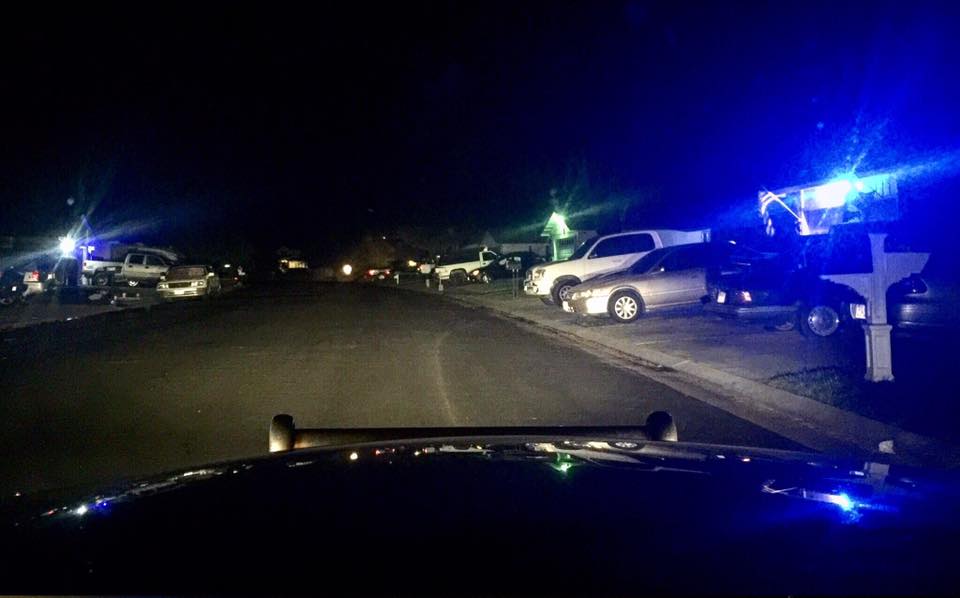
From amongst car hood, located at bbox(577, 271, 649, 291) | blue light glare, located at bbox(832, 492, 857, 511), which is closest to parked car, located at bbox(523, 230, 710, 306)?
car hood, located at bbox(577, 271, 649, 291)

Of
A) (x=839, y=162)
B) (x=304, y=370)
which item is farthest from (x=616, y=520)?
(x=839, y=162)

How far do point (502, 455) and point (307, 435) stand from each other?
1.37 metres

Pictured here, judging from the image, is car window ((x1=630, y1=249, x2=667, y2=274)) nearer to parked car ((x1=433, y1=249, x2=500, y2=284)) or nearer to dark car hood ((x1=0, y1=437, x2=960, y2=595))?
dark car hood ((x1=0, y1=437, x2=960, y2=595))

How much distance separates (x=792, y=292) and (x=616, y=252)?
12173mm

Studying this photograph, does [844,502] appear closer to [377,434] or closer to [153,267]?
[377,434]

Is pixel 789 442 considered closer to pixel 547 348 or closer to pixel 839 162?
pixel 547 348

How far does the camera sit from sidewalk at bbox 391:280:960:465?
381 inches

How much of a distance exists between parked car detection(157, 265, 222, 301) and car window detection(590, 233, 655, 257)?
2086 centimetres

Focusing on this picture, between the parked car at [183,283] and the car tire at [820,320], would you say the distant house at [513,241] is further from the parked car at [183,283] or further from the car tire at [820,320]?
the car tire at [820,320]

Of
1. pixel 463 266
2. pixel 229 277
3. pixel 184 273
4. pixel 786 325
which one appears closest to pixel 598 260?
pixel 786 325

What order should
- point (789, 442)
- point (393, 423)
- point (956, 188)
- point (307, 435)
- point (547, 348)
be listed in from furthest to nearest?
point (547, 348) → point (956, 188) → point (393, 423) → point (789, 442) → point (307, 435)

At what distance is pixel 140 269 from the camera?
48.6 metres

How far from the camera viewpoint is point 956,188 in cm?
1800

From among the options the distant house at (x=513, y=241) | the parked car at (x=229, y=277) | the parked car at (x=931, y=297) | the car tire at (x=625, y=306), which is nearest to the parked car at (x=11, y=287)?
the car tire at (x=625, y=306)
